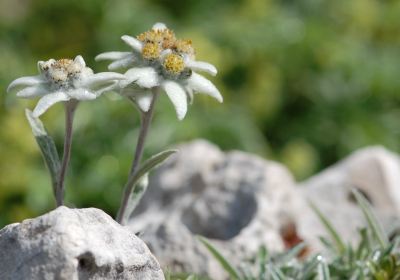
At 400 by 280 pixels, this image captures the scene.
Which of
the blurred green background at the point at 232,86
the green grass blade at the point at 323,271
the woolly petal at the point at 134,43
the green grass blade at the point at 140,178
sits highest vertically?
the woolly petal at the point at 134,43

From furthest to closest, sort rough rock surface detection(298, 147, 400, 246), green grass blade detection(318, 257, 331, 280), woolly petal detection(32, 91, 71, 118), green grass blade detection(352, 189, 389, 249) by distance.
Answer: rough rock surface detection(298, 147, 400, 246) < green grass blade detection(352, 189, 389, 249) < green grass blade detection(318, 257, 331, 280) < woolly petal detection(32, 91, 71, 118)

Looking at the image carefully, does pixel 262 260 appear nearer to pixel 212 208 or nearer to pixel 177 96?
pixel 212 208

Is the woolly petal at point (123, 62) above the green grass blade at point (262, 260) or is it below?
above

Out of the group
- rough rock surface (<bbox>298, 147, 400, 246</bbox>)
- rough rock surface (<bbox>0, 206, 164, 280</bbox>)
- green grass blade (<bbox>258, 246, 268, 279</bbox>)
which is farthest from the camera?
rough rock surface (<bbox>298, 147, 400, 246</bbox>)

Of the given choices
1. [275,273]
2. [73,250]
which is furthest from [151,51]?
[275,273]

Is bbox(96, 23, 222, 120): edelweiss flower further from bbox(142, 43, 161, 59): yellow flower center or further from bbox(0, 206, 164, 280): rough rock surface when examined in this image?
bbox(0, 206, 164, 280): rough rock surface

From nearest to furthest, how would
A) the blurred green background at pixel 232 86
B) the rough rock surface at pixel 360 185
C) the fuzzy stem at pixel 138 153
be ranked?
the fuzzy stem at pixel 138 153 → the rough rock surface at pixel 360 185 → the blurred green background at pixel 232 86

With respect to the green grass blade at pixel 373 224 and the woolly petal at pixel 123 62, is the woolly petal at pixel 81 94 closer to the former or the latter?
the woolly petal at pixel 123 62

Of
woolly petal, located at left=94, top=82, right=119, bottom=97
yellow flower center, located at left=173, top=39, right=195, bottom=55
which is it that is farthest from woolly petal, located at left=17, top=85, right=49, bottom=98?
yellow flower center, located at left=173, top=39, right=195, bottom=55

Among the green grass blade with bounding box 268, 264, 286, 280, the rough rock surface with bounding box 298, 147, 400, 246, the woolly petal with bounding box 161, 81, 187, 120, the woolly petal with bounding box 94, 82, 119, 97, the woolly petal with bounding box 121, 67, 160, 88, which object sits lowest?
the rough rock surface with bounding box 298, 147, 400, 246

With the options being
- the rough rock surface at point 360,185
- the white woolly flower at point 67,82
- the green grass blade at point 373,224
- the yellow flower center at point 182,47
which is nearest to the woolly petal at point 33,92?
the white woolly flower at point 67,82
